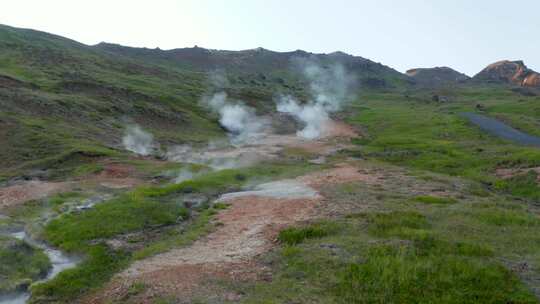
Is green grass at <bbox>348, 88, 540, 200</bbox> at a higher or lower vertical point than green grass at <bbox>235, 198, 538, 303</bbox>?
lower

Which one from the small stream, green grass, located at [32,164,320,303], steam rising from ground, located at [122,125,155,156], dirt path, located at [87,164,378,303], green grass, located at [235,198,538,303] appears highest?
green grass, located at [235,198,538,303]

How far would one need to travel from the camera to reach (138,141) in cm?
5431

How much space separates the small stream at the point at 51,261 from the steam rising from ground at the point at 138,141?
26.0 meters

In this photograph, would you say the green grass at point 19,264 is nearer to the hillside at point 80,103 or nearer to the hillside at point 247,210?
the hillside at point 247,210

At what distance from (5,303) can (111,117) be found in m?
47.7

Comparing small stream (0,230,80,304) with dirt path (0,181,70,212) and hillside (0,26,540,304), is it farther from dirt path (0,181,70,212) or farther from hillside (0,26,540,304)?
dirt path (0,181,70,212)

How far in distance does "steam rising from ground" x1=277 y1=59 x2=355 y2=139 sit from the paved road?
2239 centimetres

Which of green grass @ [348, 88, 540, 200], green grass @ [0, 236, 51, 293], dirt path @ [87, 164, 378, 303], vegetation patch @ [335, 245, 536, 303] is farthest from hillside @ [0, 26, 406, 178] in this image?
vegetation patch @ [335, 245, 536, 303]

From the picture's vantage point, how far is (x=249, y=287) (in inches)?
589

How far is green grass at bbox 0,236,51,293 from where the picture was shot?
16.9m

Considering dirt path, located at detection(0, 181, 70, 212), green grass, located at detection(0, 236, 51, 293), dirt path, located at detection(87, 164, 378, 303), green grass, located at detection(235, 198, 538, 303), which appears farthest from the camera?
dirt path, located at detection(0, 181, 70, 212)

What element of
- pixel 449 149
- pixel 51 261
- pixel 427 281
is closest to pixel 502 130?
pixel 449 149

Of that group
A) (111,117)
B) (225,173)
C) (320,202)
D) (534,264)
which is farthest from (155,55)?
(534,264)

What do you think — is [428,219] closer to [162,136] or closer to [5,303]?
[5,303]
